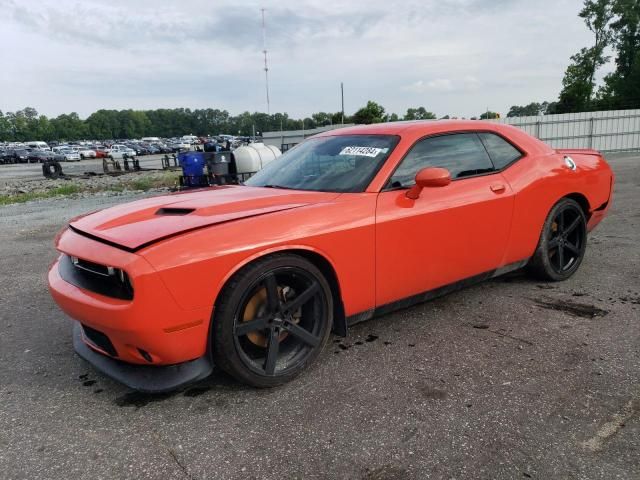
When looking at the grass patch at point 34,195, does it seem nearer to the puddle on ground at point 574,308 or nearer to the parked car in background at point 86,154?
the puddle on ground at point 574,308

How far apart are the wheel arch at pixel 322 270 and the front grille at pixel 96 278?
44cm

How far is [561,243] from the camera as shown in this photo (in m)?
4.27

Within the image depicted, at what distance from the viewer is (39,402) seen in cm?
266

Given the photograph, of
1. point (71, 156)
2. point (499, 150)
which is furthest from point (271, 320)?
point (71, 156)

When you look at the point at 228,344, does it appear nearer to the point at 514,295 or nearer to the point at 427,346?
the point at 427,346

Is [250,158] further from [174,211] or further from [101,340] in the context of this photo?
[101,340]

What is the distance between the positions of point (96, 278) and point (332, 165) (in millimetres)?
1671

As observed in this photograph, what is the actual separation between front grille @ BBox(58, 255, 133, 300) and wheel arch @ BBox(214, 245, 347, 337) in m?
0.44

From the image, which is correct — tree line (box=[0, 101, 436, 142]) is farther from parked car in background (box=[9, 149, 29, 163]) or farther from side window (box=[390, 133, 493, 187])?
side window (box=[390, 133, 493, 187])

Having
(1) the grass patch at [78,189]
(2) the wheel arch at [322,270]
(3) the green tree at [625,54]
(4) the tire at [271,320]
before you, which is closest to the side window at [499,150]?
(2) the wheel arch at [322,270]

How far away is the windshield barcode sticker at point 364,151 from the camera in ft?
10.7

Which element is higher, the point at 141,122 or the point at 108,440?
the point at 141,122

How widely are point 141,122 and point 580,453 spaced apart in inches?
6385

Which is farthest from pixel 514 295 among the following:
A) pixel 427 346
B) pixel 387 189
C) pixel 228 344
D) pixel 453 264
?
pixel 228 344
